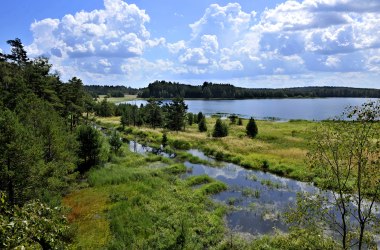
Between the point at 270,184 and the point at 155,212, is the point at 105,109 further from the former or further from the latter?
the point at 155,212

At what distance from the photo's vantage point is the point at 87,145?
47750 mm

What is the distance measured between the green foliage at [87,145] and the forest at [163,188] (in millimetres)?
156

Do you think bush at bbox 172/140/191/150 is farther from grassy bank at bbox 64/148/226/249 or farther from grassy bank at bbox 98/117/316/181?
grassy bank at bbox 64/148/226/249

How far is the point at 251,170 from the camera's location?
165 ft

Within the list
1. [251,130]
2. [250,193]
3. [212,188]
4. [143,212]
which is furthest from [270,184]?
[251,130]

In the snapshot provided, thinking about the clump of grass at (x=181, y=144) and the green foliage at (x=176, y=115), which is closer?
the clump of grass at (x=181, y=144)

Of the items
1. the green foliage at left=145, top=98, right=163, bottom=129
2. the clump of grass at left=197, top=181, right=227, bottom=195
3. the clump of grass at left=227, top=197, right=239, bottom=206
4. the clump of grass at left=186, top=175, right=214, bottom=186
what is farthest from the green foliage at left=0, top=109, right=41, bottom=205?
the green foliage at left=145, top=98, right=163, bottom=129

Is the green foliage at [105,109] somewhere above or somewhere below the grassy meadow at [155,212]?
above

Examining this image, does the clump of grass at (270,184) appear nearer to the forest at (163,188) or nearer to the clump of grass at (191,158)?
the forest at (163,188)

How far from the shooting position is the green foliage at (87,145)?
47.6 metres

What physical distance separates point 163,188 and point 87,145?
1636 centimetres

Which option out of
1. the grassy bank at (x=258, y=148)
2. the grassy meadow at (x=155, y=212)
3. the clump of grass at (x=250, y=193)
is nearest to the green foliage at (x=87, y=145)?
the grassy meadow at (x=155, y=212)

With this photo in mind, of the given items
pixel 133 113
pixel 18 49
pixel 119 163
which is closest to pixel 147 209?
pixel 119 163

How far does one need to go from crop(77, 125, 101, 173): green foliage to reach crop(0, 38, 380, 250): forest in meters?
0.16
